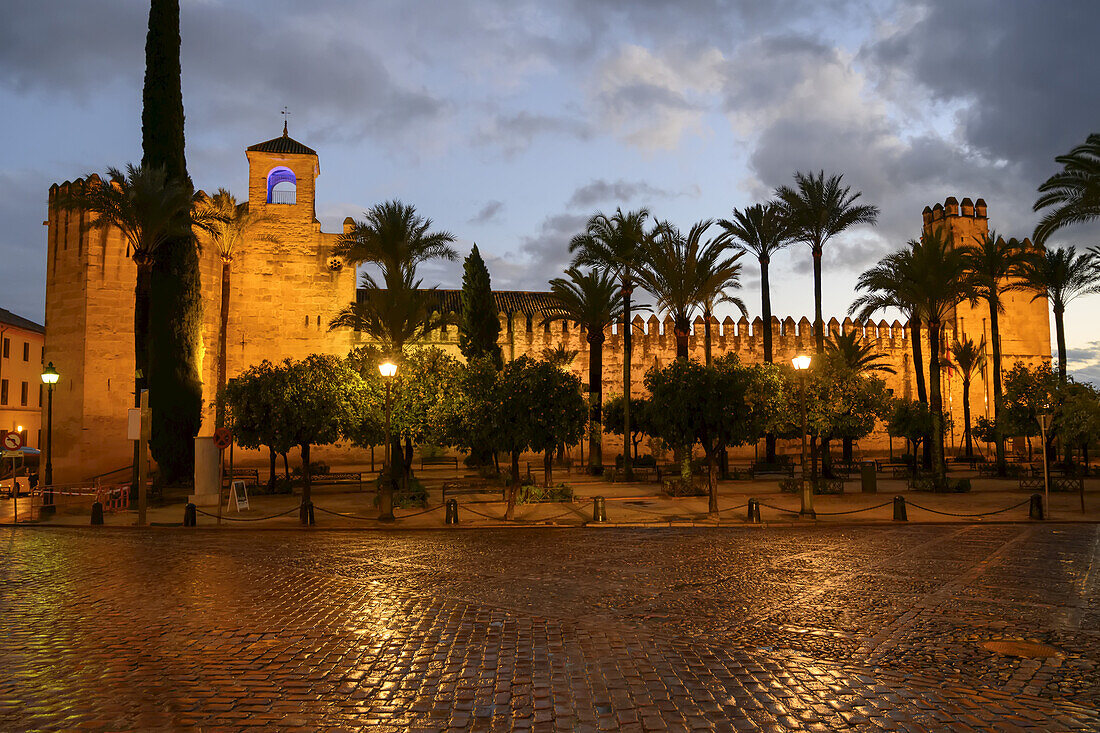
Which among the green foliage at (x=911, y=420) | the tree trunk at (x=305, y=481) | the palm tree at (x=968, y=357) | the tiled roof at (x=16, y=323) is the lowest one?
the tree trunk at (x=305, y=481)

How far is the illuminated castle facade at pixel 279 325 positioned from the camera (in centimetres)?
2764

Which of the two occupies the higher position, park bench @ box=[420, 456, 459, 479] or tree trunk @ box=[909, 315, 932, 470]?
tree trunk @ box=[909, 315, 932, 470]

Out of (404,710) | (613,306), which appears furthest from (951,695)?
(613,306)

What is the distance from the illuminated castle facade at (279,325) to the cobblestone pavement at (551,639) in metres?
18.7

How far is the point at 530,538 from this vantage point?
1358cm

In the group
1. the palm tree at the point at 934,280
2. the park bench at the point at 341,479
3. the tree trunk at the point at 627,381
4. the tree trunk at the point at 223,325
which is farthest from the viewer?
the tree trunk at the point at 223,325

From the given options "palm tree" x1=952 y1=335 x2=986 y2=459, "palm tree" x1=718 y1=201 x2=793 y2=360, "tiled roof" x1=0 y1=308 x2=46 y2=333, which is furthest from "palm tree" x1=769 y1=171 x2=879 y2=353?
"tiled roof" x1=0 y1=308 x2=46 y2=333

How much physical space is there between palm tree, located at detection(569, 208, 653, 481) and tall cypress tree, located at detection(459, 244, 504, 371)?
743 centimetres

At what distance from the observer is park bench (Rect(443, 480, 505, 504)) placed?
21641 millimetres

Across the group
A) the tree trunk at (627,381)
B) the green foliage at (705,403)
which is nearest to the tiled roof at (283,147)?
the tree trunk at (627,381)

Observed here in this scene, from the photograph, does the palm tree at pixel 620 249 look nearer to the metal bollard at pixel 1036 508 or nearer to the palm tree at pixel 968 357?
the metal bollard at pixel 1036 508

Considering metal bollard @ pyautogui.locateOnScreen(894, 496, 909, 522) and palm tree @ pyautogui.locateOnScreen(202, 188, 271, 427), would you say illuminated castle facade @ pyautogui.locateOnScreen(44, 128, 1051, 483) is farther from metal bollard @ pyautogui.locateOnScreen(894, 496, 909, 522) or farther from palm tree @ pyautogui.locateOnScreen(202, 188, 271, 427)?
metal bollard @ pyautogui.locateOnScreen(894, 496, 909, 522)

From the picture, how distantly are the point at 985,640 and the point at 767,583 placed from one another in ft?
9.23

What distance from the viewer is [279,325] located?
113 feet
